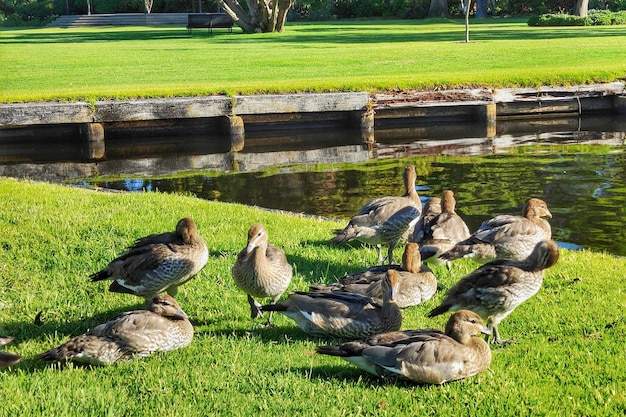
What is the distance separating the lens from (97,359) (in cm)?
671

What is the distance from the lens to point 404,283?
7.89m

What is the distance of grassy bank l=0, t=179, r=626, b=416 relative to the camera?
19.9 feet

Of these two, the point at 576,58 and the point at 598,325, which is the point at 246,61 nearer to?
the point at 576,58

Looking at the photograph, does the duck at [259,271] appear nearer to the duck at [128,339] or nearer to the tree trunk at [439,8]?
the duck at [128,339]

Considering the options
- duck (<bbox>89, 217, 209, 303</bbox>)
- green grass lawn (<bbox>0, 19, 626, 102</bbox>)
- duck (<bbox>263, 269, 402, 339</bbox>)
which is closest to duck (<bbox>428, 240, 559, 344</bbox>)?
duck (<bbox>263, 269, 402, 339</bbox>)

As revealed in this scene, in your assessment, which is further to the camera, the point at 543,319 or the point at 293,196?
the point at 293,196

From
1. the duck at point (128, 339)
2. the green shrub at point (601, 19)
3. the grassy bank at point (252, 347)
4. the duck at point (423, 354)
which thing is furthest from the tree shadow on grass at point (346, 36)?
the duck at point (423, 354)

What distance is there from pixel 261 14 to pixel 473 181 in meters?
36.2

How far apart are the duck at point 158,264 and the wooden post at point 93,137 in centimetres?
1344

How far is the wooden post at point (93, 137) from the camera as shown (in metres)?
21.1

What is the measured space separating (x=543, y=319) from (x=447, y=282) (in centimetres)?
155

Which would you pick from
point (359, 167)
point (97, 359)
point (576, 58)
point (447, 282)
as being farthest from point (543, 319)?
point (576, 58)

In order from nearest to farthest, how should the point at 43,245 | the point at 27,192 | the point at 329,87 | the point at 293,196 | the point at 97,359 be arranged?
the point at 97,359 < the point at 43,245 < the point at 27,192 < the point at 293,196 < the point at 329,87

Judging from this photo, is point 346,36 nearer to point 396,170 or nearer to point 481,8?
point 481,8
